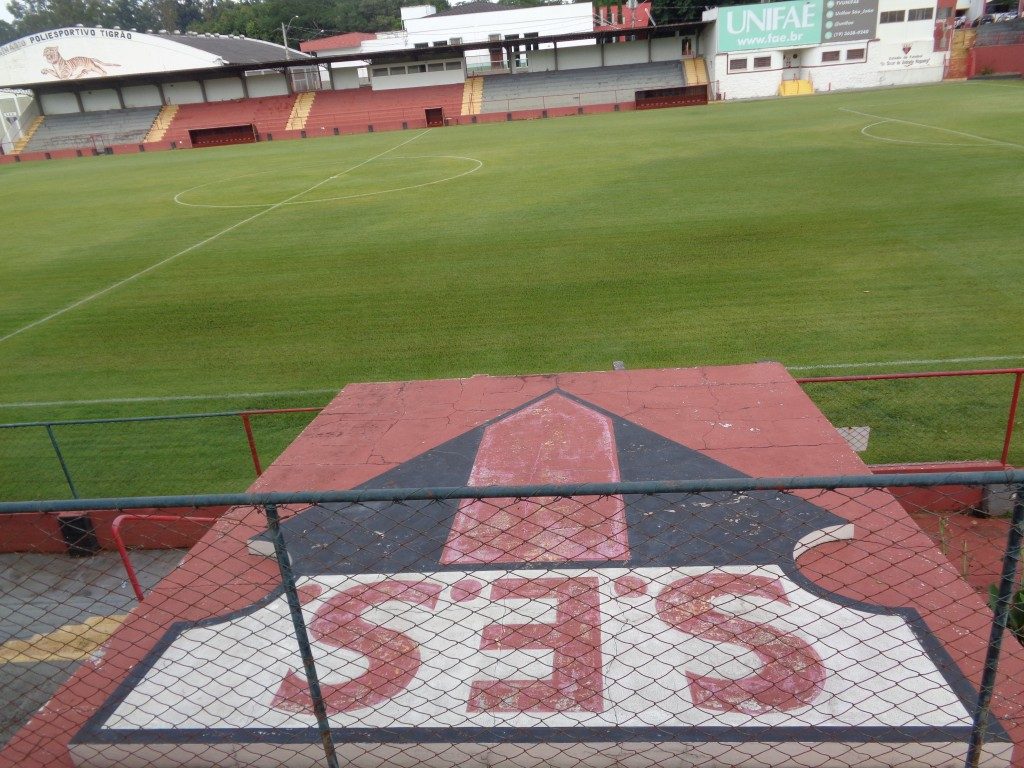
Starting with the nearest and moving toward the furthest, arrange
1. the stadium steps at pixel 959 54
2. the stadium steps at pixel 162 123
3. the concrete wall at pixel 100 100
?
the stadium steps at pixel 959 54 → the stadium steps at pixel 162 123 → the concrete wall at pixel 100 100

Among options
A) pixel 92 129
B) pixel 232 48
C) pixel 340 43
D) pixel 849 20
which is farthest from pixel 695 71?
pixel 340 43

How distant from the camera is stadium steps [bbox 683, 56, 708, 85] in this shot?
5156 centimetres

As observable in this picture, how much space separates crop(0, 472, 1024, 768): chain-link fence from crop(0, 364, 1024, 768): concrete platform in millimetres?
15

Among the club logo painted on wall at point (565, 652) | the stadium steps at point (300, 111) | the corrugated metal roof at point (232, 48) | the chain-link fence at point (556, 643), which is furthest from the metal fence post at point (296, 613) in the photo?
the corrugated metal roof at point (232, 48)

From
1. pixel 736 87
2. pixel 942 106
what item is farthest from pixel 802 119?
pixel 736 87

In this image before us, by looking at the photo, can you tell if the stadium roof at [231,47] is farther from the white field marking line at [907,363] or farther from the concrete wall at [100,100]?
the white field marking line at [907,363]

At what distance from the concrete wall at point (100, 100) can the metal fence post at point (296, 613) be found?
223 ft

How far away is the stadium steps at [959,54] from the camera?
49.6 m

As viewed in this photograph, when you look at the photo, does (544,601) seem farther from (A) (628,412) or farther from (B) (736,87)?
(B) (736,87)

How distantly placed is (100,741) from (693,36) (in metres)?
61.8

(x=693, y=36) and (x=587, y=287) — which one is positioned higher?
(x=693, y=36)

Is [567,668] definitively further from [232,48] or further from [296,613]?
[232,48]

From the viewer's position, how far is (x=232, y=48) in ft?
231

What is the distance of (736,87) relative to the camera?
5038 cm
